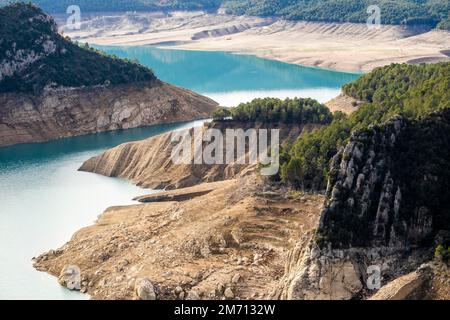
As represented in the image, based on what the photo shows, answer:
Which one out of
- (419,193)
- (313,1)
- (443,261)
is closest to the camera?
(443,261)

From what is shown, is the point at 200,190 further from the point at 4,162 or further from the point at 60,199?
the point at 4,162

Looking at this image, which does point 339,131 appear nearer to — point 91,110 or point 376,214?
point 376,214

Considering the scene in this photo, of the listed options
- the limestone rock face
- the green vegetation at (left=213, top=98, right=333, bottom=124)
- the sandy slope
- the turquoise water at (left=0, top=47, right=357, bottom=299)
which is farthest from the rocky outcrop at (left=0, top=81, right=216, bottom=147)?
the limestone rock face

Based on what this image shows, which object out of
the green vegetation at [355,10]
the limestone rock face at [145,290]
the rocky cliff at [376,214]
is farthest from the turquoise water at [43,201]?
the green vegetation at [355,10]

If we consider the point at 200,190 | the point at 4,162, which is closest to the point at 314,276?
the point at 200,190

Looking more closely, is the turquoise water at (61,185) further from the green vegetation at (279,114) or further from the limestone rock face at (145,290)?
the green vegetation at (279,114)

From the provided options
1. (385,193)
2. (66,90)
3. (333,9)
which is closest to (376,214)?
(385,193)
